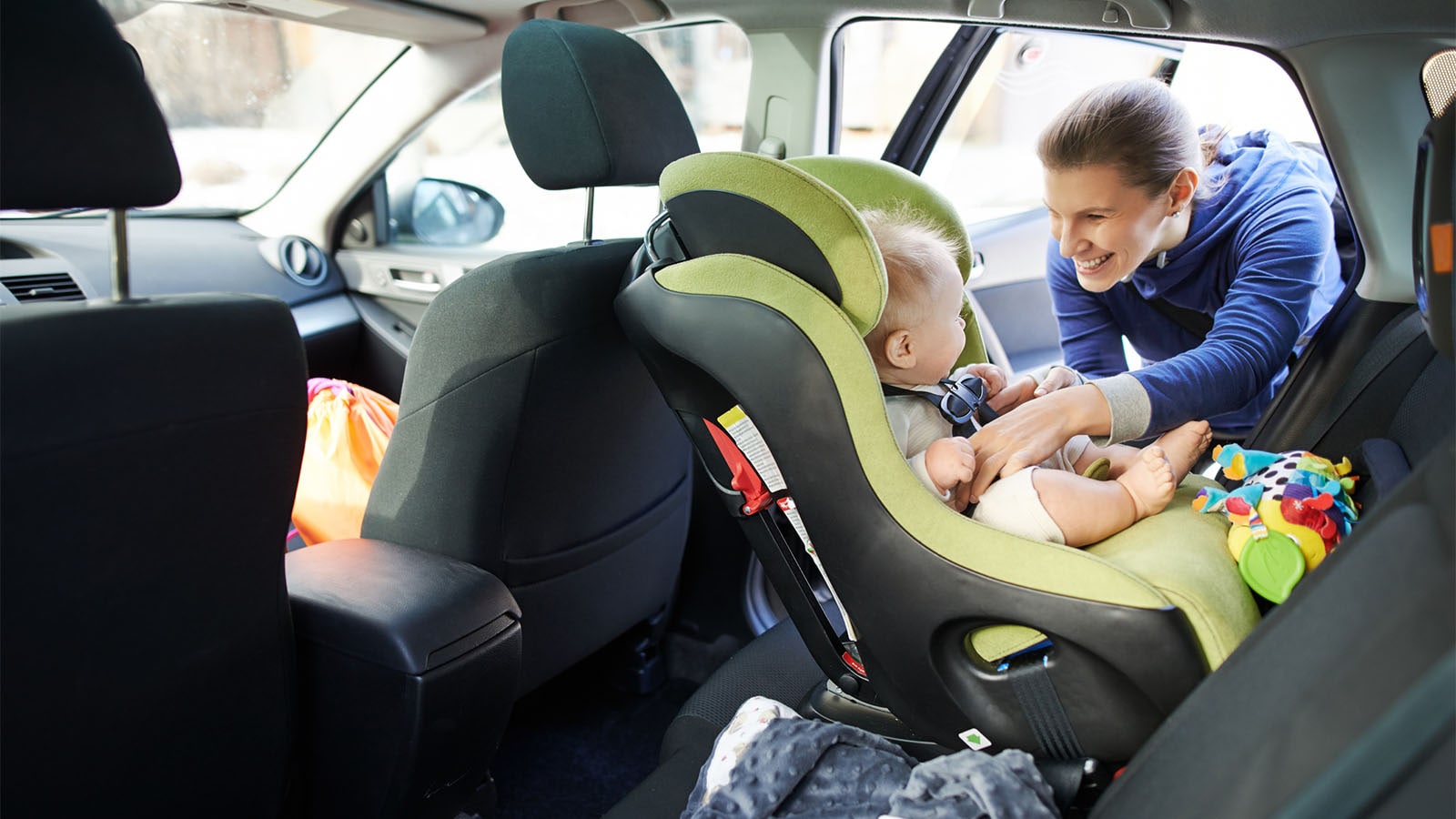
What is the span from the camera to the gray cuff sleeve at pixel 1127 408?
61.4 inches

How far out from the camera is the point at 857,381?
4.22 ft

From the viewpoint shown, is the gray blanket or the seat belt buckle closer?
the gray blanket

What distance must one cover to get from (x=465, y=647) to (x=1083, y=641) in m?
0.86

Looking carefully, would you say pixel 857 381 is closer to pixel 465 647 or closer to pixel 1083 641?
pixel 1083 641

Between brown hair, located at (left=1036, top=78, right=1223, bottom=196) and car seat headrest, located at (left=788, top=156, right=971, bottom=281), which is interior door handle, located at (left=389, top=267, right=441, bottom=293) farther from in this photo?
brown hair, located at (left=1036, top=78, right=1223, bottom=196)

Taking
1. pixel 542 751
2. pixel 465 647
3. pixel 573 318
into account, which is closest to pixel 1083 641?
pixel 465 647

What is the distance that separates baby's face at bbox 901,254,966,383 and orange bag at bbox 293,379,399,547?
1.21 meters

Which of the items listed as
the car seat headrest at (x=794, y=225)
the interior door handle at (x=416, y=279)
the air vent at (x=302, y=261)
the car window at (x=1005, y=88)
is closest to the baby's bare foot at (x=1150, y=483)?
the car seat headrest at (x=794, y=225)

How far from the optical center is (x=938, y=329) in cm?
152

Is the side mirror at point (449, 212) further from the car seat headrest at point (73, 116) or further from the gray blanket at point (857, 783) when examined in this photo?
the gray blanket at point (857, 783)

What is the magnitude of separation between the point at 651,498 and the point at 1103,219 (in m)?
1.04

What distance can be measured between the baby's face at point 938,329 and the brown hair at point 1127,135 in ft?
1.17

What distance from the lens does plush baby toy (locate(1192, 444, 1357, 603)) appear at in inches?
49.7

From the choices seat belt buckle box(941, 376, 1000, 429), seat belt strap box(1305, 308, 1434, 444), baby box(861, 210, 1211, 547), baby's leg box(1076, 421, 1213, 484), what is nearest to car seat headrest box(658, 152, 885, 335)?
baby box(861, 210, 1211, 547)
